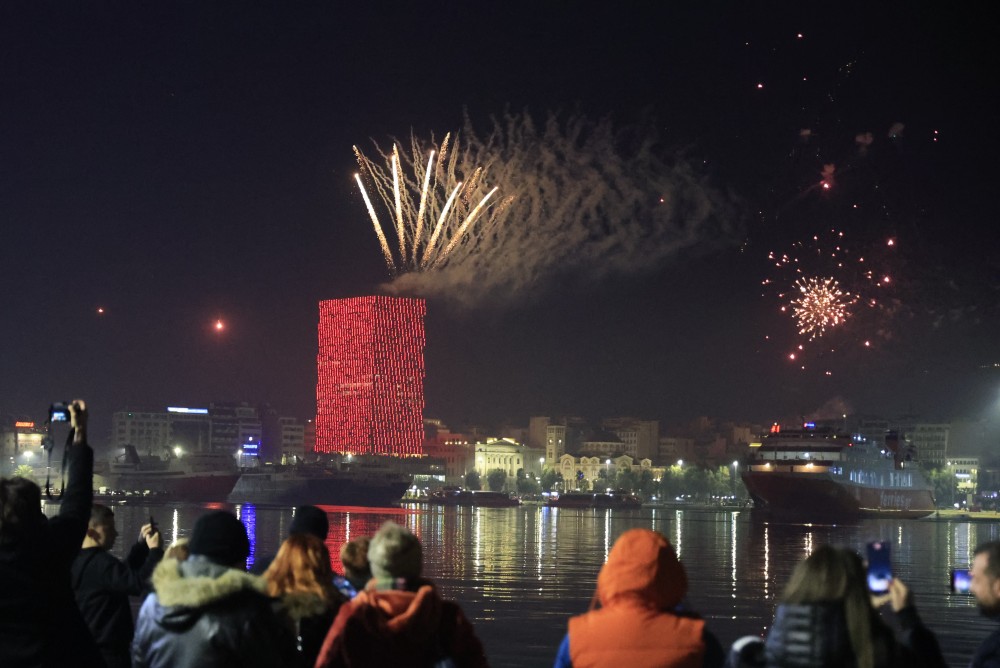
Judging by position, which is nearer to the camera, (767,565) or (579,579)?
(579,579)

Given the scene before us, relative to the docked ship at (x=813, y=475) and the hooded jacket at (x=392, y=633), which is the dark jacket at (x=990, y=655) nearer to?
the hooded jacket at (x=392, y=633)

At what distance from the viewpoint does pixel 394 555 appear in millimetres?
5457

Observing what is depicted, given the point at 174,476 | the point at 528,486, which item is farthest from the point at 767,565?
the point at 528,486

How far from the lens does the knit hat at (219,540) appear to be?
5.46 m

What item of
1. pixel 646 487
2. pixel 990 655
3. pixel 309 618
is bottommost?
pixel 646 487

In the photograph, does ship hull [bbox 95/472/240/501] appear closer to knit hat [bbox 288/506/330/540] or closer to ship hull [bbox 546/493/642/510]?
ship hull [bbox 546/493/642/510]

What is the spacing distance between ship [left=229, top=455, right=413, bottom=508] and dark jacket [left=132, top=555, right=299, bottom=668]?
13074cm

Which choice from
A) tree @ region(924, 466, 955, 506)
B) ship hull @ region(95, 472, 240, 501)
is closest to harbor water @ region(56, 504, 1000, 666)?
ship hull @ region(95, 472, 240, 501)

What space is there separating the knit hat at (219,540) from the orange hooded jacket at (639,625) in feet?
4.92

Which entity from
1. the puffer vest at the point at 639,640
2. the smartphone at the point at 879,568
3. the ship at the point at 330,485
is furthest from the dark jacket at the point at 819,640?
the ship at the point at 330,485

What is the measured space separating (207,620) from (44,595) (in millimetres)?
937

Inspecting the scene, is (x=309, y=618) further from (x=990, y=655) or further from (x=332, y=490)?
(x=332, y=490)

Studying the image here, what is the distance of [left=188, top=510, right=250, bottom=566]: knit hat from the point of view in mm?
5465

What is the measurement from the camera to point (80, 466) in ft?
19.6
